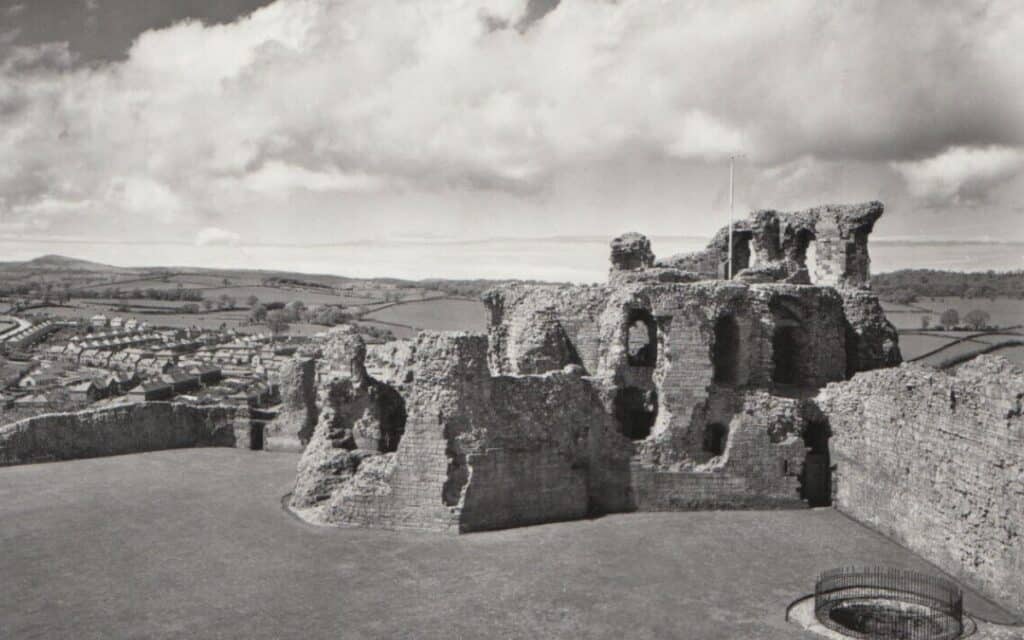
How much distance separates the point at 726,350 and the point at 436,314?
5456 cm

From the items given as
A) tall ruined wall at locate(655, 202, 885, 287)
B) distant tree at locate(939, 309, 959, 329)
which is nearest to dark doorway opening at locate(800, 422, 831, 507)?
tall ruined wall at locate(655, 202, 885, 287)

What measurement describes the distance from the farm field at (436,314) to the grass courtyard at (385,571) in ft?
146

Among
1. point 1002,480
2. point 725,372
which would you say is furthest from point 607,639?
point 725,372

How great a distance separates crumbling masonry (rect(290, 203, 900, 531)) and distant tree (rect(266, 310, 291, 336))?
52.7 m

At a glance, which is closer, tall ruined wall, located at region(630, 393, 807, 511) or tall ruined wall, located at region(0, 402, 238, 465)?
tall ruined wall, located at region(630, 393, 807, 511)

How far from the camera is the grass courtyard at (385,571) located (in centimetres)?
1207

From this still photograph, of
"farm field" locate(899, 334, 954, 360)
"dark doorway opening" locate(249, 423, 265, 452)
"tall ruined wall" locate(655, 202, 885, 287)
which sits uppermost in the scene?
"tall ruined wall" locate(655, 202, 885, 287)

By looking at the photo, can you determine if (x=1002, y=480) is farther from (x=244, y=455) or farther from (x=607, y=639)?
(x=244, y=455)

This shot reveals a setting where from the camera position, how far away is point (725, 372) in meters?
20.5

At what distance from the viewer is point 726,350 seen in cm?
2045

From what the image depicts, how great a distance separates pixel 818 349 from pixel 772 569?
872 cm

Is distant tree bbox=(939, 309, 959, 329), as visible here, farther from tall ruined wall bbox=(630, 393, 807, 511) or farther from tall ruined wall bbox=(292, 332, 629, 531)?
tall ruined wall bbox=(292, 332, 629, 531)

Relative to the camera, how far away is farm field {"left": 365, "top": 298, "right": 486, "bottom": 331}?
214 feet

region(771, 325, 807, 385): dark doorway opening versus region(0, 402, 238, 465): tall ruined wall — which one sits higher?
region(771, 325, 807, 385): dark doorway opening
